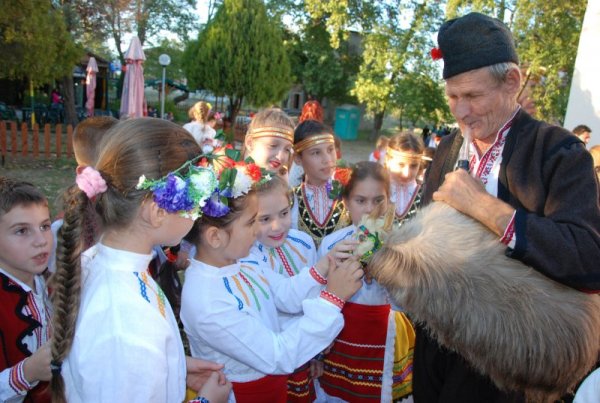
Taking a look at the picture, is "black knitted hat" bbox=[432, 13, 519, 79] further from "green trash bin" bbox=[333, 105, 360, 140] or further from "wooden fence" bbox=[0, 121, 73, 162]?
"green trash bin" bbox=[333, 105, 360, 140]

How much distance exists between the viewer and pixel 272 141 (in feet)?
12.0

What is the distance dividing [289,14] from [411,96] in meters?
13.5

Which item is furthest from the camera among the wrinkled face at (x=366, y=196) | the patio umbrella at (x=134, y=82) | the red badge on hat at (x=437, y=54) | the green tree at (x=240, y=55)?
the green tree at (x=240, y=55)

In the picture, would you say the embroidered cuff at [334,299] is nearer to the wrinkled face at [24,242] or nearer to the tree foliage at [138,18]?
the wrinkled face at [24,242]

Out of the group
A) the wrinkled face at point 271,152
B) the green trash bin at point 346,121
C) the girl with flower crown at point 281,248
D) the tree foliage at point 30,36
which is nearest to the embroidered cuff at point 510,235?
the girl with flower crown at point 281,248

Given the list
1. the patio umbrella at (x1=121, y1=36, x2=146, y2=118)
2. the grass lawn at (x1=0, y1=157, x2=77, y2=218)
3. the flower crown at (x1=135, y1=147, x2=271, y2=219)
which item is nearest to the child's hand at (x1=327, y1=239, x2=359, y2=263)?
the flower crown at (x1=135, y1=147, x2=271, y2=219)

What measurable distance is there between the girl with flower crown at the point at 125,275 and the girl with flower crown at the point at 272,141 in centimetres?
174

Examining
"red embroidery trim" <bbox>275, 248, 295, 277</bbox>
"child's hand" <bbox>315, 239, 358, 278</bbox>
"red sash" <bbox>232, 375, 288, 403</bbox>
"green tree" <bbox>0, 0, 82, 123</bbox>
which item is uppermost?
"green tree" <bbox>0, 0, 82, 123</bbox>

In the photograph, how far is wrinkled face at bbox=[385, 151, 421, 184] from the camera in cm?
428

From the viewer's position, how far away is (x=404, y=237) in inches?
65.6

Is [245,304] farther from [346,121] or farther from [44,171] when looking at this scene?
[346,121]

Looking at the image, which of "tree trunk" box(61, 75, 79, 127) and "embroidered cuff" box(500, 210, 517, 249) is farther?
"tree trunk" box(61, 75, 79, 127)

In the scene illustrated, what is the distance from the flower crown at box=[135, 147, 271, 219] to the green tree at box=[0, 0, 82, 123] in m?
10.5

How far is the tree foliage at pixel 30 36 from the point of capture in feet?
34.1
